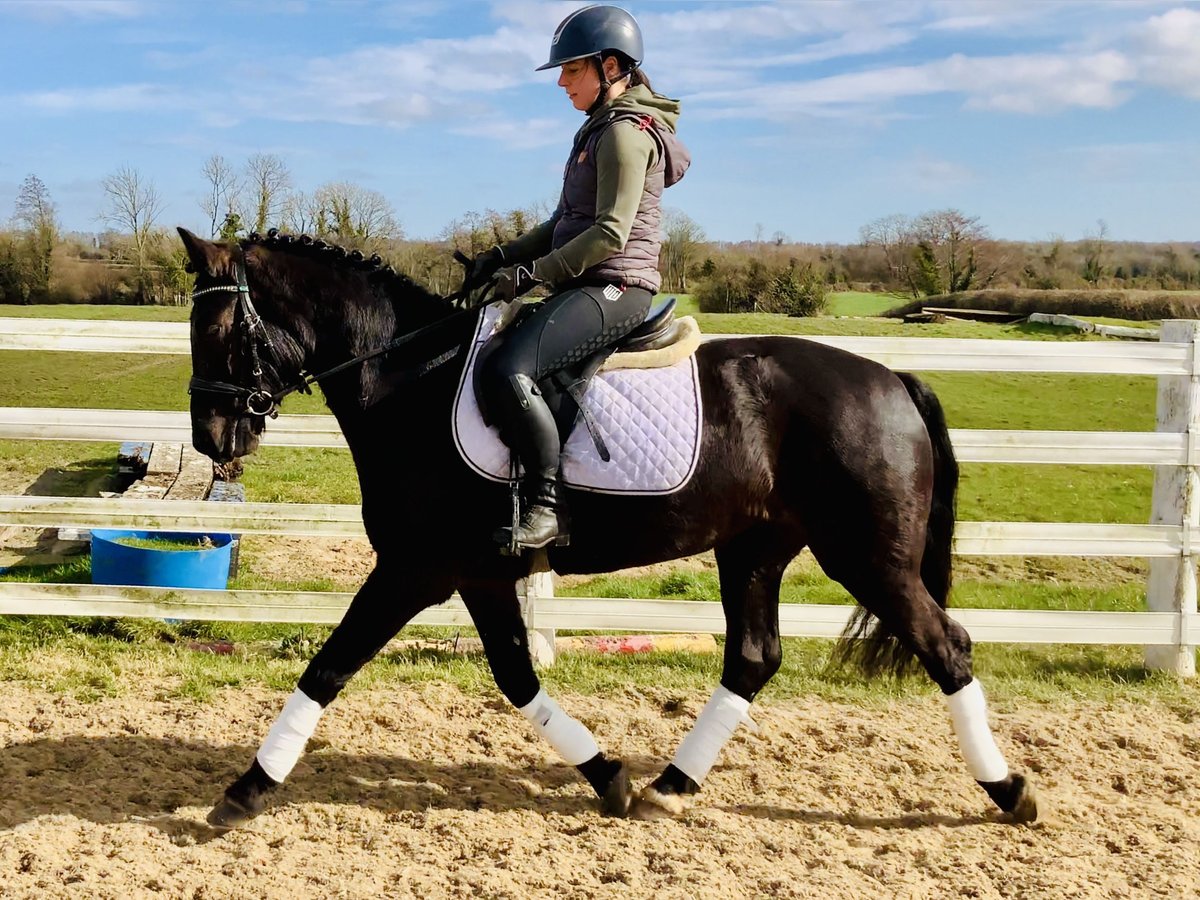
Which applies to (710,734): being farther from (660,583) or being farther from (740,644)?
(660,583)

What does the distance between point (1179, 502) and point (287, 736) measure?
4.95m

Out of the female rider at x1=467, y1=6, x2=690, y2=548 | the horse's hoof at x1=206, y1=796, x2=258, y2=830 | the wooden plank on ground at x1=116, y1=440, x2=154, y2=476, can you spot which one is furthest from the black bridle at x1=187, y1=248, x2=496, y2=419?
the wooden plank on ground at x1=116, y1=440, x2=154, y2=476

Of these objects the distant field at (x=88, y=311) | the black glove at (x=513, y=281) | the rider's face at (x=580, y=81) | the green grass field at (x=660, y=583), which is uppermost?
the rider's face at (x=580, y=81)

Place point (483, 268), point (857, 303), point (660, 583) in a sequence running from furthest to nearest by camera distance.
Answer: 1. point (857, 303)
2. point (660, 583)
3. point (483, 268)

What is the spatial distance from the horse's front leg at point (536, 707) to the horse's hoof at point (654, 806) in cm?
4

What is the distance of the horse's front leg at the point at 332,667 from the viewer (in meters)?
3.93

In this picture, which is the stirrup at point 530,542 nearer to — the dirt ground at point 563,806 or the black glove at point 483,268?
the black glove at point 483,268

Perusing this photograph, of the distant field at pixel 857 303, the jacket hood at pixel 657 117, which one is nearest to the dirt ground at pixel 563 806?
the jacket hood at pixel 657 117

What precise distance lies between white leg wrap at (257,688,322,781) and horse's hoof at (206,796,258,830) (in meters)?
0.16

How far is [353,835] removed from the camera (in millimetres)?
3967

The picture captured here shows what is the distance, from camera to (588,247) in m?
3.67

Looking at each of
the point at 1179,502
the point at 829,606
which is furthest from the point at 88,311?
the point at 1179,502

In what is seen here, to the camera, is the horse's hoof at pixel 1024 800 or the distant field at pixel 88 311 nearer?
the horse's hoof at pixel 1024 800

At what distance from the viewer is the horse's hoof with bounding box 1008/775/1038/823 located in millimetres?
4164
